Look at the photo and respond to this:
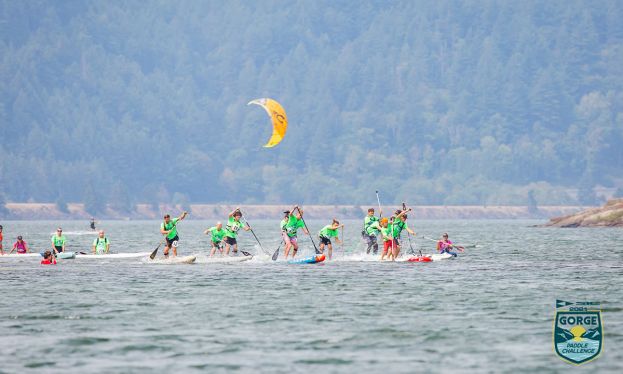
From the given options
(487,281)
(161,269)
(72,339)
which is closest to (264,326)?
(72,339)

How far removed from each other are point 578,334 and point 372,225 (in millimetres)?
28993

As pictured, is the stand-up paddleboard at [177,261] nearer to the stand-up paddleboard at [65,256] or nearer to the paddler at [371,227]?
the stand-up paddleboard at [65,256]

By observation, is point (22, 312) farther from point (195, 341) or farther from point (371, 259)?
point (371, 259)

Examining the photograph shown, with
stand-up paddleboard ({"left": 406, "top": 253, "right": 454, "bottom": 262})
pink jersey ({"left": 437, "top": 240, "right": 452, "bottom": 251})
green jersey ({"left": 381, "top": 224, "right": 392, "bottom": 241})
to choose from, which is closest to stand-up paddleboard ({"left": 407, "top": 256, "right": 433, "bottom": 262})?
stand-up paddleboard ({"left": 406, "top": 253, "right": 454, "bottom": 262})

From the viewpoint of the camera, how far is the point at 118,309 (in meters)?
37.0

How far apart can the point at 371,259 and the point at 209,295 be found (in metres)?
19.0

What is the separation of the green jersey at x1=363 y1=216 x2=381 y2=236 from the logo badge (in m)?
22.9

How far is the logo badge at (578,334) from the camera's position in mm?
27797

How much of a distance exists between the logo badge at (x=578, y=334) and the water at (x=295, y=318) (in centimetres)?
29

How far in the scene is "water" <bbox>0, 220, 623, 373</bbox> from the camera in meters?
27.7

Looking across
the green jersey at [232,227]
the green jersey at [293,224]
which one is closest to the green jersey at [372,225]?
the green jersey at [293,224]

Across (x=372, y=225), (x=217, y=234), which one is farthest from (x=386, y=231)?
(x=217, y=234)

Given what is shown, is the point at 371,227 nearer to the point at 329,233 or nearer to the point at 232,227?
the point at 329,233

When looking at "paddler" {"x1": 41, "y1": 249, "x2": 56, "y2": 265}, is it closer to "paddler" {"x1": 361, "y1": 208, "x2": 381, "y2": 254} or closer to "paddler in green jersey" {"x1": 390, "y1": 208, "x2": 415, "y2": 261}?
"paddler" {"x1": 361, "y1": 208, "x2": 381, "y2": 254}
